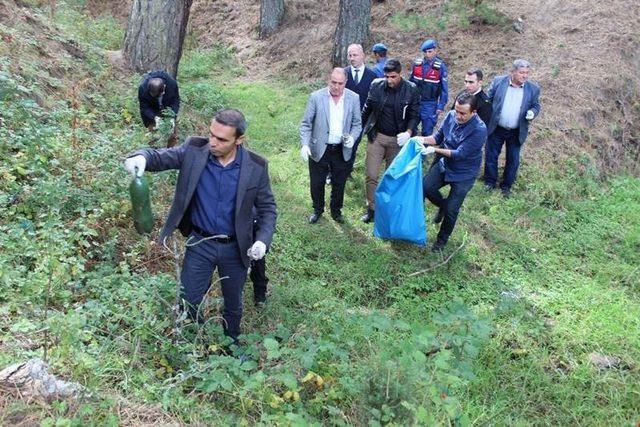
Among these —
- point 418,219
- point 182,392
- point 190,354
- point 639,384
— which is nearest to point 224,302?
point 190,354

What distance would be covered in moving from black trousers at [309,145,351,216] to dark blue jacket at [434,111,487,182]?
1068 mm

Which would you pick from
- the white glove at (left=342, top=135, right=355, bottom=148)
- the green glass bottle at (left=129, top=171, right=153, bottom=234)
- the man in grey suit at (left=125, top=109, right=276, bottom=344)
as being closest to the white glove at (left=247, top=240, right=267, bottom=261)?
the man in grey suit at (left=125, top=109, right=276, bottom=344)

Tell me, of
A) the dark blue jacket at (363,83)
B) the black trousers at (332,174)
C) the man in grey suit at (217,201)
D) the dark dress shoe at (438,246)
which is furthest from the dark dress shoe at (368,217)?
the man in grey suit at (217,201)

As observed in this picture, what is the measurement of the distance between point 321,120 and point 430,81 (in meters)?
2.26

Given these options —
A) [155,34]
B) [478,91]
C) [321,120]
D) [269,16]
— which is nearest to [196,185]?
[321,120]

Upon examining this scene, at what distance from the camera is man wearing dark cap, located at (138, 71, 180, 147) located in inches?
209

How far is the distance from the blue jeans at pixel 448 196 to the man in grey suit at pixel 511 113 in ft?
4.99

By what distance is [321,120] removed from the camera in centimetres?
529

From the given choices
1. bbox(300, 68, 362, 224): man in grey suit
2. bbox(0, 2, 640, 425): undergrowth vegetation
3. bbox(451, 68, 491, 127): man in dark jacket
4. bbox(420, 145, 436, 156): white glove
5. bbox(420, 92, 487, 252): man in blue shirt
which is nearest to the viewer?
bbox(0, 2, 640, 425): undergrowth vegetation

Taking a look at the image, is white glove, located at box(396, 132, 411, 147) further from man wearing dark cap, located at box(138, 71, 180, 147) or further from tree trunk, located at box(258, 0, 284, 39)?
tree trunk, located at box(258, 0, 284, 39)

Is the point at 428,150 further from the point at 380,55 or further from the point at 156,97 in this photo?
the point at 156,97

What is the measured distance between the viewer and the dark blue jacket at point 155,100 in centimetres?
541

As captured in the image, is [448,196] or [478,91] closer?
[448,196]

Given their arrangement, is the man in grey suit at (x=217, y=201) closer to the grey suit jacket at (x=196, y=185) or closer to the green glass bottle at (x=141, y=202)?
the grey suit jacket at (x=196, y=185)
